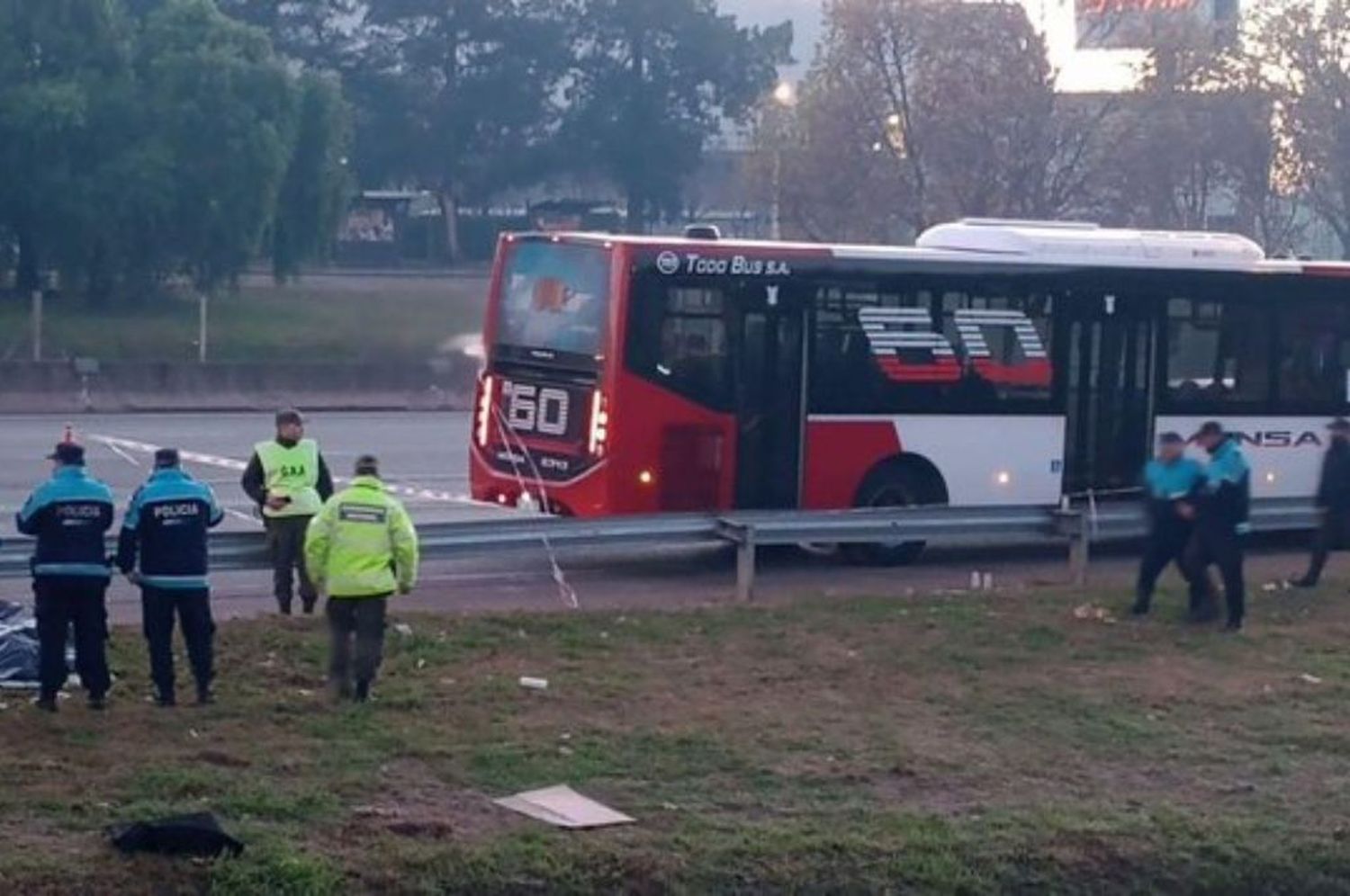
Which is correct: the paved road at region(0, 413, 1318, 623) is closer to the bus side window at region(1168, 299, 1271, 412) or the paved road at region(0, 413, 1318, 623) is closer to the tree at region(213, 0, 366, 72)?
the bus side window at region(1168, 299, 1271, 412)

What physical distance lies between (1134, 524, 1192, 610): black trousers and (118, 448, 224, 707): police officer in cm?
767

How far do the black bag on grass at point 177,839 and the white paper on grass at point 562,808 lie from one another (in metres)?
1.69

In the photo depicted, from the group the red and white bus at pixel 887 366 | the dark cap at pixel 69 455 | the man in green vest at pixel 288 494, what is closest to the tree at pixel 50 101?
the red and white bus at pixel 887 366

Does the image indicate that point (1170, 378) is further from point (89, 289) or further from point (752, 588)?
point (89, 289)

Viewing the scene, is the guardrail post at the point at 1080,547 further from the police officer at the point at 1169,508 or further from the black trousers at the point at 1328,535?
the black trousers at the point at 1328,535

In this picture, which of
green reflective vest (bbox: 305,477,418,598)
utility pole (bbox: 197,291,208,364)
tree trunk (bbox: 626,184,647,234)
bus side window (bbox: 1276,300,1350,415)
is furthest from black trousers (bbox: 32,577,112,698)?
tree trunk (bbox: 626,184,647,234)

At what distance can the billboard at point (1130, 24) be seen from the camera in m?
49.8

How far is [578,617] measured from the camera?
58.6ft

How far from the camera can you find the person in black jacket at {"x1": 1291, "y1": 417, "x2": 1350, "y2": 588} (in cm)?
2047

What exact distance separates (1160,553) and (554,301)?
5.95 m

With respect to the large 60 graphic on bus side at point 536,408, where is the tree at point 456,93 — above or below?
above

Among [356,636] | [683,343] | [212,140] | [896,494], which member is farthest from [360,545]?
[212,140]

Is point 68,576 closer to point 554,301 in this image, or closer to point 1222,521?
point 554,301

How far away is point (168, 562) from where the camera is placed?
46.4ft
